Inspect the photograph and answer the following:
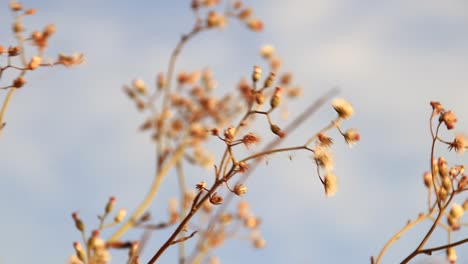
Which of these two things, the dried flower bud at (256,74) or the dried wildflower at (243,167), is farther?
the dried flower bud at (256,74)

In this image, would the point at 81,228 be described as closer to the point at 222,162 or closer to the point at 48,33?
the point at 222,162

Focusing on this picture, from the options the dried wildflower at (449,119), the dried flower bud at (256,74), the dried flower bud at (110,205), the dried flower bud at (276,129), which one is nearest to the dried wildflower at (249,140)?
the dried flower bud at (276,129)

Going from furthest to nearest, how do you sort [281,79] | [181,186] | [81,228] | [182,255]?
[281,79] → [181,186] → [81,228] → [182,255]

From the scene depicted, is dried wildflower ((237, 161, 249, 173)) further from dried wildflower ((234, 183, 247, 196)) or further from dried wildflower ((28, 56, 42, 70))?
dried wildflower ((28, 56, 42, 70))

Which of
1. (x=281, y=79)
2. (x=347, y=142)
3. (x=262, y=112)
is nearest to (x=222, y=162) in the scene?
(x=262, y=112)

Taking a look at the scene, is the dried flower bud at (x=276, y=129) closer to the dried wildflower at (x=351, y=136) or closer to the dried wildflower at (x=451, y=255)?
the dried wildflower at (x=351, y=136)

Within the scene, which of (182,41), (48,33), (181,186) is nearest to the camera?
(181,186)

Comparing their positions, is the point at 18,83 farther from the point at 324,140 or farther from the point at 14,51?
the point at 324,140
